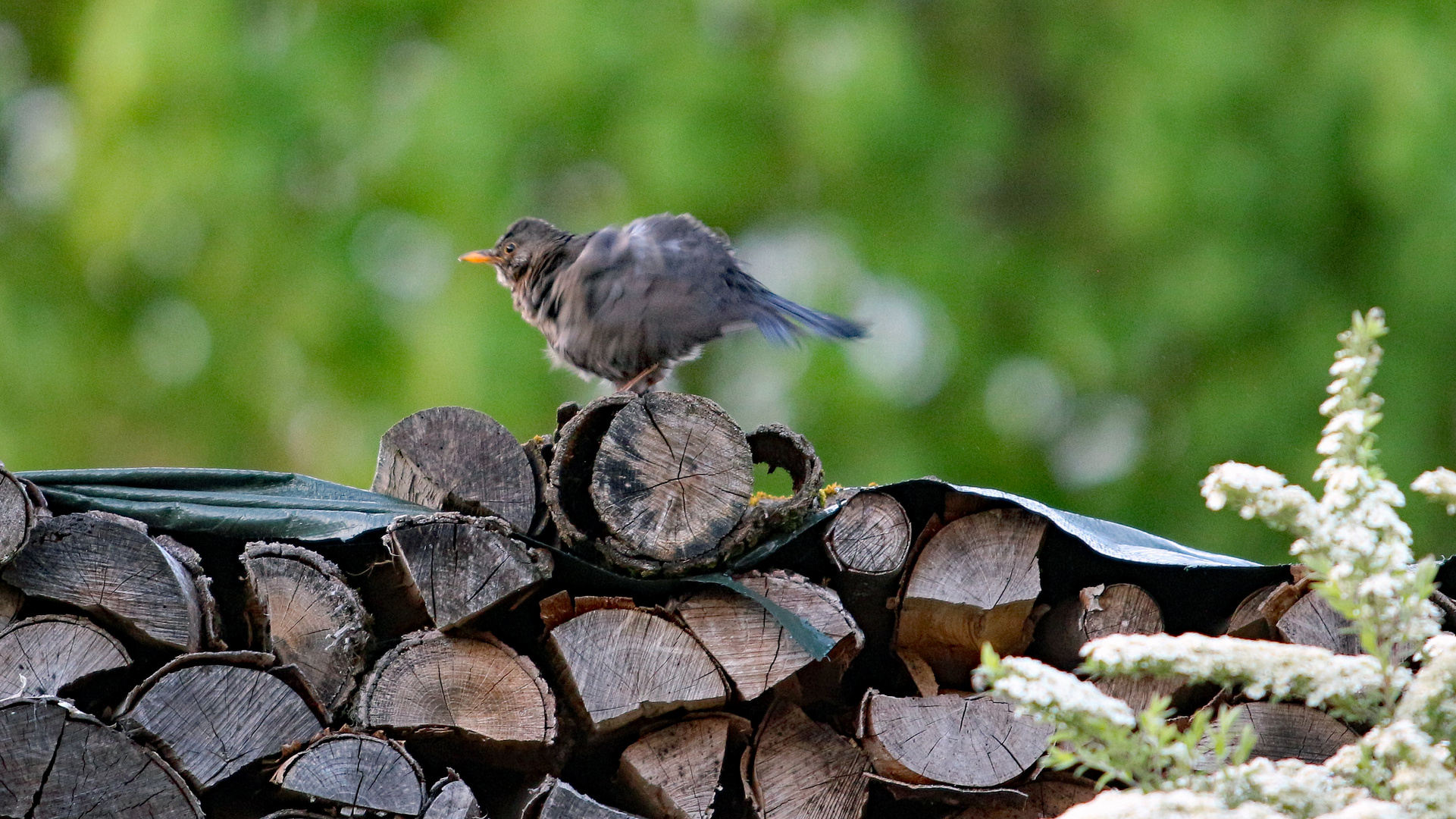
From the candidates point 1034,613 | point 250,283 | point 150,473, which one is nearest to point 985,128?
point 250,283

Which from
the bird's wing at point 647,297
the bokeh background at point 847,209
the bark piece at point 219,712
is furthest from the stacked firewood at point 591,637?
the bokeh background at point 847,209

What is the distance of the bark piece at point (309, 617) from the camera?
2816 millimetres

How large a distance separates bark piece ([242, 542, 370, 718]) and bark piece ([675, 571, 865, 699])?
656 mm

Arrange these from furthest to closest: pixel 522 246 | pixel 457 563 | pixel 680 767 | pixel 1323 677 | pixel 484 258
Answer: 1. pixel 484 258
2. pixel 522 246
3. pixel 680 767
4. pixel 457 563
5. pixel 1323 677

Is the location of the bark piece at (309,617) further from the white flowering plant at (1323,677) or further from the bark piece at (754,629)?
the white flowering plant at (1323,677)

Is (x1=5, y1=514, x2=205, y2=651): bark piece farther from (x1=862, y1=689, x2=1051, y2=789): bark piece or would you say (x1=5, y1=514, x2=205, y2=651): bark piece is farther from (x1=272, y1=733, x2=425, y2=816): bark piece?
(x1=862, y1=689, x2=1051, y2=789): bark piece

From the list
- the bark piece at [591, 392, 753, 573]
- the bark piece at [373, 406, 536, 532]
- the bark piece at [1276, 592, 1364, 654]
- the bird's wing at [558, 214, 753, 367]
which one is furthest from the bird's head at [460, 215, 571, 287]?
the bark piece at [1276, 592, 1364, 654]

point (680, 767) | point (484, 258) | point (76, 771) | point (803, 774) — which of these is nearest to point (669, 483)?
point (680, 767)

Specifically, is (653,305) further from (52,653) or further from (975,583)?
(52,653)

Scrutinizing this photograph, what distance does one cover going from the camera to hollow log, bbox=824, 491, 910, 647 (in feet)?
9.87

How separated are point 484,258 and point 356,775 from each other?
2.26 meters

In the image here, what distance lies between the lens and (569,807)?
2754mm

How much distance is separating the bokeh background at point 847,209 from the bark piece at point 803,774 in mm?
4495

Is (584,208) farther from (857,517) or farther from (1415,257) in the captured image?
(857,517)
